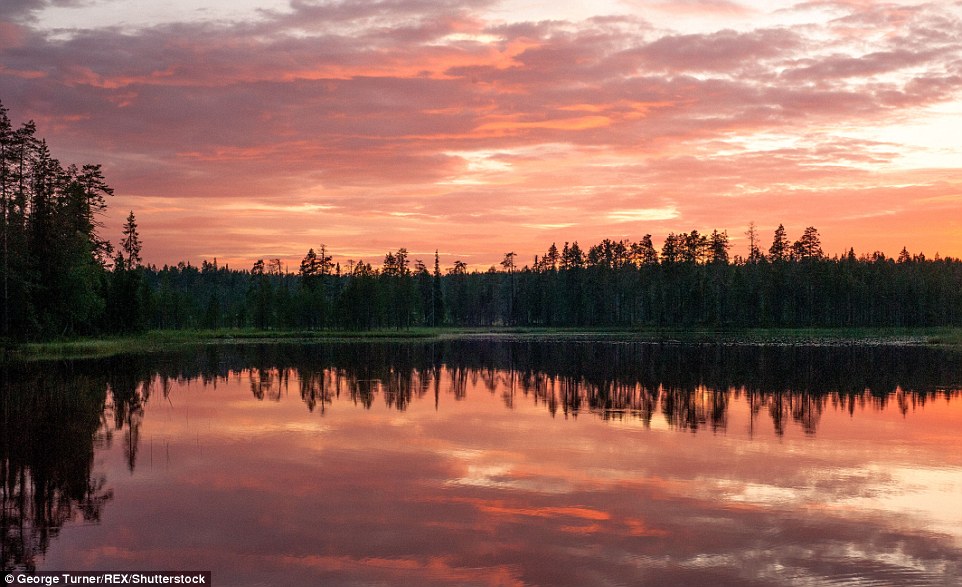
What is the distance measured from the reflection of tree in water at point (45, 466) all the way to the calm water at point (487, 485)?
0.08 meters

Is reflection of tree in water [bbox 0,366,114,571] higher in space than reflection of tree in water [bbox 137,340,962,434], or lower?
higher

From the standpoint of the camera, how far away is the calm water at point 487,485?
44.3 feet

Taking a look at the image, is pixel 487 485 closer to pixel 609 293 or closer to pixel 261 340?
pixel 261 340

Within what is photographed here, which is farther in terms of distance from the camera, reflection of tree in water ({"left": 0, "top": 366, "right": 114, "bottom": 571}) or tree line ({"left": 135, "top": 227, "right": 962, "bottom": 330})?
tree line ({"left": 135, "top": 227, "right": 962, "bottom": 330})

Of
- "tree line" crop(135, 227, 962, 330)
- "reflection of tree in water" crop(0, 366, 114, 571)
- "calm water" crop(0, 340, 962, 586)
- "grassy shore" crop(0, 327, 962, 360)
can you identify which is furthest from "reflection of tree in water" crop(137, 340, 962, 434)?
"tree line" crop(135, 227, 962, 330)

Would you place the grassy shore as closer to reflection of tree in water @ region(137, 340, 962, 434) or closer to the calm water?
reflection of tree in water @ region(137, 340, 962, 434)

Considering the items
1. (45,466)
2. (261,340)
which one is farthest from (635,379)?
(261,340)

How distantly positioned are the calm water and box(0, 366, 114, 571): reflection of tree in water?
0.27 ft

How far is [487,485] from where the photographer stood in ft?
63.7

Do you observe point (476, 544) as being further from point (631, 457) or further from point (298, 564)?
point (631, 457)

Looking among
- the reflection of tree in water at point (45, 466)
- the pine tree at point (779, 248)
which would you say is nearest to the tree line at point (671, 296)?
the pine tree at point (779, 248)

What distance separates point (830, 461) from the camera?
2245 centimetres

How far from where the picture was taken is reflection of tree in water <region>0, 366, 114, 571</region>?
14719 millimetres

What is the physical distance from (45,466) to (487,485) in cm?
1142
